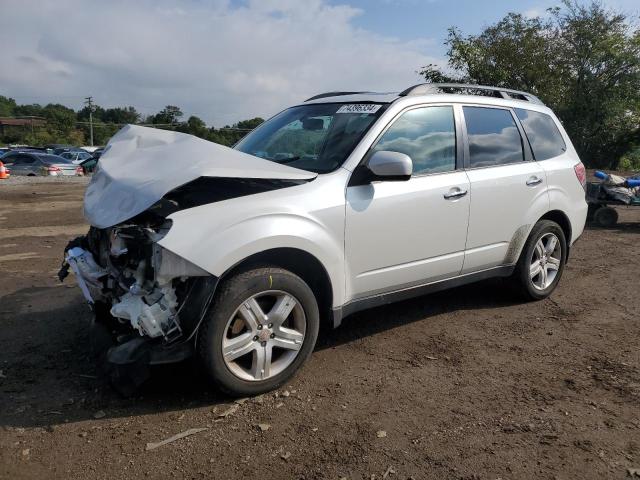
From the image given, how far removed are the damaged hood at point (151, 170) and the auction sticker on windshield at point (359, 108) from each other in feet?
2.79

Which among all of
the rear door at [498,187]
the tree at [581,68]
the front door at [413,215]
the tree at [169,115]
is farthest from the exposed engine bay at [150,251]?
the tree at [169,115]

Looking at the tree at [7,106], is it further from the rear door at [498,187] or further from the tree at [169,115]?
the rear door at [498,187]

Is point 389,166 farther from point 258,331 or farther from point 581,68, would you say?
point 581,68

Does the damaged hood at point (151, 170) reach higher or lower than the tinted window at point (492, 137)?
lower

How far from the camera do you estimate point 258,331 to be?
3.30 m

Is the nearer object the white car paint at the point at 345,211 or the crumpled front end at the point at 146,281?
the crumpled front end at the point at 146,281

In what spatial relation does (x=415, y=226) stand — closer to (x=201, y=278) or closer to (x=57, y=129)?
(x=201, y=278)

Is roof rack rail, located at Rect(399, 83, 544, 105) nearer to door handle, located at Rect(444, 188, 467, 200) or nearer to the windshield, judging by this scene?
the windshield

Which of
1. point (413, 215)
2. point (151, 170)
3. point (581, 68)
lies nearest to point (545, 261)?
point (413, 215)

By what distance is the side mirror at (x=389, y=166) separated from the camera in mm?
3619

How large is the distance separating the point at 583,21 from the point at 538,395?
22.9 m

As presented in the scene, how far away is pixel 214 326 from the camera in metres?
3.08

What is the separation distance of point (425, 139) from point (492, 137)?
0.88 m

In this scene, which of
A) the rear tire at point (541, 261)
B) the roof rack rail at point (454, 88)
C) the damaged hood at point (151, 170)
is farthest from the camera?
the rear tire at point (541, 261)
